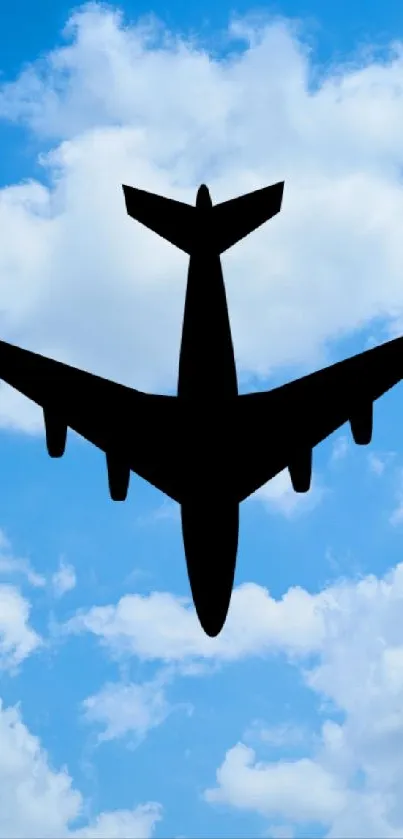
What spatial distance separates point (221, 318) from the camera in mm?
21359

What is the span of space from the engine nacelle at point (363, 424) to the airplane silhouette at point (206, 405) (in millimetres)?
27

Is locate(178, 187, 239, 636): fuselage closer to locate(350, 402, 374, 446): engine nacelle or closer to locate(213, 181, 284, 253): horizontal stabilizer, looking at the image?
locate(213, 181, 284, 253): horizontal stabilizer

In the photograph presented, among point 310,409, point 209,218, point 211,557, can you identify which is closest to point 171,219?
point 209,218

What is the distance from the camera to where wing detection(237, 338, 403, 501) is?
2148cm

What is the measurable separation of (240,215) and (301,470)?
7112 millimetres

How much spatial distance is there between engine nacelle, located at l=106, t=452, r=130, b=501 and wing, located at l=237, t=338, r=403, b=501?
3067 mm

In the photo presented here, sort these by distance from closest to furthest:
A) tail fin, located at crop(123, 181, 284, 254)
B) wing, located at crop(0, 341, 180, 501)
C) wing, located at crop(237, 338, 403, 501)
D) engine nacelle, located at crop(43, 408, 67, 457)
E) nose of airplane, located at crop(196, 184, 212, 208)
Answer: wing, located at crop(0, 341, 180, 501)
wing, located at crop(237, 338, 403, 501)
engine nacelle, located at crop(43, 408, 67, 457)
tail fin, located at crop(123, 181, 284, 254)
nose of airplane, located at crop(196, 184, 212, 208)

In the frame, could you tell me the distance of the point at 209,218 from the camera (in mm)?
22234

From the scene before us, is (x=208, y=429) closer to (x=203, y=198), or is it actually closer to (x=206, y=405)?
(x=206, y=405)

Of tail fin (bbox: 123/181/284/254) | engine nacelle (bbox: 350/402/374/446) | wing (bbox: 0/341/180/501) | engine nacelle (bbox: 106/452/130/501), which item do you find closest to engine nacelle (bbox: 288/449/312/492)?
engine nacelle (bbox: 350/402/374/446)

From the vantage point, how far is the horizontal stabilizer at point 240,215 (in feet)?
72.3

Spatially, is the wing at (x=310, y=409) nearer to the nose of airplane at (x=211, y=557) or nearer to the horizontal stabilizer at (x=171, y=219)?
the nose of airplane at (x=211, y=557)

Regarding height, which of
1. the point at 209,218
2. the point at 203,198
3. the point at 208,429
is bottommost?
the point at 208,429

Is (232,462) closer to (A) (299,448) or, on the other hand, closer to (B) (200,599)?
(A) (299,448)
